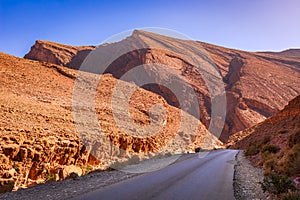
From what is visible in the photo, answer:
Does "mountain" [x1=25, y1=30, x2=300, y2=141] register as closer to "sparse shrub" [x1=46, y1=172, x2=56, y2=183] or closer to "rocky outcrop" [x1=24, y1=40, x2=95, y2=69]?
"rocky outcrop" [x1=24, y1=40, x2=95, y2=69]

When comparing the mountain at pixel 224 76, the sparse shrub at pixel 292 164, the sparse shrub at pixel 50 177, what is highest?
the mountain at pixel 224 76

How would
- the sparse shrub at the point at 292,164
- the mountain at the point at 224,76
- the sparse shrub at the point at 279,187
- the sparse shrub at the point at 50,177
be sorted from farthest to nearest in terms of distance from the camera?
the mountain at the point at 224,76
the sparse shrub at the point at 50,177
the sparse shrub at the point at 292,164
the sparse shrub at the point at 279,187

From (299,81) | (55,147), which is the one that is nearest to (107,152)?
(55,147)

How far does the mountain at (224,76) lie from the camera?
75794 millimetres

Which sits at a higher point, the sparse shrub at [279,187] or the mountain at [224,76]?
the mountain at [224,76]

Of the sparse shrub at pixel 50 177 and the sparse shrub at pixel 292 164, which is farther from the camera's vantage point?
the sparse shrub at pixel 50 177

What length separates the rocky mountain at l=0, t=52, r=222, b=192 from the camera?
1203 centimetres

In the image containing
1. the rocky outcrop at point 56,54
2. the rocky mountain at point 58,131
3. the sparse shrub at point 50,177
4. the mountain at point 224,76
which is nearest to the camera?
the sparse shrub at point 50,177

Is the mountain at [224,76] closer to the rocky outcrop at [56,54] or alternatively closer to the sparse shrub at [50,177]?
the rocky outcrop at [56,54]

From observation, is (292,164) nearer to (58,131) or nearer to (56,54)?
(58,131)

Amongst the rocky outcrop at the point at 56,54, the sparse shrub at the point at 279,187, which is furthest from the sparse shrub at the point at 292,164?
the rocky outcrop at the point at 56,54

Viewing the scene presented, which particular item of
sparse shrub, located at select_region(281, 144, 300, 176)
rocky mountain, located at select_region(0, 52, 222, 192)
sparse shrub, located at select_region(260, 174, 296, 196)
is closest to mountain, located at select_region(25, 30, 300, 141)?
rocky mountain, located at select_region(0, 52, 222, 192)

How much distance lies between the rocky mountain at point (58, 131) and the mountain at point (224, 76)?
125 ft

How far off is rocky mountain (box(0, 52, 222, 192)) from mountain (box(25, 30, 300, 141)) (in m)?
38.2
